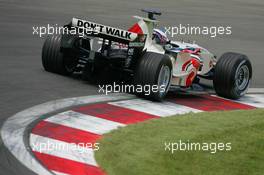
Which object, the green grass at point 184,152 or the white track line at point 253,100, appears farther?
the white track line at point 253,100

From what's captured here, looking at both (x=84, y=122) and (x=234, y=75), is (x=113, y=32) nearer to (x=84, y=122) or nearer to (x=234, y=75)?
(x=84, y=122)

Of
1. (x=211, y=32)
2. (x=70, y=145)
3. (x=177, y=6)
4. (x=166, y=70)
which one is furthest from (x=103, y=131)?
(x=177, y=6)

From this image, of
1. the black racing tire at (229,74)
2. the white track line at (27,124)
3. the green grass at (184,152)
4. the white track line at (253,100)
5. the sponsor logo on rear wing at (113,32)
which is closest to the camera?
the white track line at (27,124)

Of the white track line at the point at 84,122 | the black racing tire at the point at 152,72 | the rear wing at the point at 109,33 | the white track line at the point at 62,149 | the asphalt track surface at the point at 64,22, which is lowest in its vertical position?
the asphalt track surface at the point at 64,22

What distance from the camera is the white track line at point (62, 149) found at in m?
8.97

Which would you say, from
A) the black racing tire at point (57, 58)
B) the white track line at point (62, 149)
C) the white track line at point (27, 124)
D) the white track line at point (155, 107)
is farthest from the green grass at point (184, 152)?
the black racing tire at point (57, 58)

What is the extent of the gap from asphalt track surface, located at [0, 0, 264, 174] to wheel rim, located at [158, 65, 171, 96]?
1.12 m

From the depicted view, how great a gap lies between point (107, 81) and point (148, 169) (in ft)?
16.3

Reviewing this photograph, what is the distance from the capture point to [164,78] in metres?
12.6

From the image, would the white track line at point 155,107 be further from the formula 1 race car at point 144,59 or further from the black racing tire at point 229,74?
the black racing tire at point 229,74

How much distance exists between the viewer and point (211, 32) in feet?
76.5

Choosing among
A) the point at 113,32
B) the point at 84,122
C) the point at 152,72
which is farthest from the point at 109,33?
the point at 84,122

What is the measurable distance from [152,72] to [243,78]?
91.4 inches

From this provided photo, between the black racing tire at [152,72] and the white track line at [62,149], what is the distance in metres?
3.00
